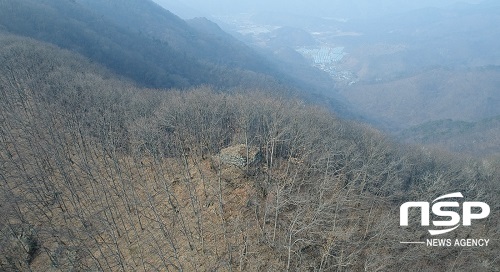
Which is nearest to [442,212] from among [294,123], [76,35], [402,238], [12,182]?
[402,238]

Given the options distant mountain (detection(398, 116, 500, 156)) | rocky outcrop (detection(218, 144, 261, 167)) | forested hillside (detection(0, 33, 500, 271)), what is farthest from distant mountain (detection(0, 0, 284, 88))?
rocky outcrop (detection(218, 144, 261, 167))

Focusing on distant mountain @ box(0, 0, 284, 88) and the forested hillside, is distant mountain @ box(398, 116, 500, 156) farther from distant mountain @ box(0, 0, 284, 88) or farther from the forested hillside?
the forested hillside

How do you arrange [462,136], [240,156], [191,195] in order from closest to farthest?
1. [191,195]
2. [240,156]
3. [462,136]

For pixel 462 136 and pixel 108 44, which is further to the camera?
pixel 462 136

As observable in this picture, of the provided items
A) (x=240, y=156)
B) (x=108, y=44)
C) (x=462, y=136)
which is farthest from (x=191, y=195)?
(x=462, y=136)

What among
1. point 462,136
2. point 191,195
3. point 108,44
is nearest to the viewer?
point 191,195

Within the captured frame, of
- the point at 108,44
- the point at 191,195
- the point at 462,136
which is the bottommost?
the point at 462,136

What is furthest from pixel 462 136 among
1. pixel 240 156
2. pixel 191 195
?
pixel 191 195

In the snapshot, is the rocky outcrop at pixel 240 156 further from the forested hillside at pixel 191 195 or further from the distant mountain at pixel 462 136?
the distant mountain at pixel 462 136

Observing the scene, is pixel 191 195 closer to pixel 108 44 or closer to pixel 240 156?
pixel 240 156

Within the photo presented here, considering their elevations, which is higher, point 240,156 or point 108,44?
point 108,44
